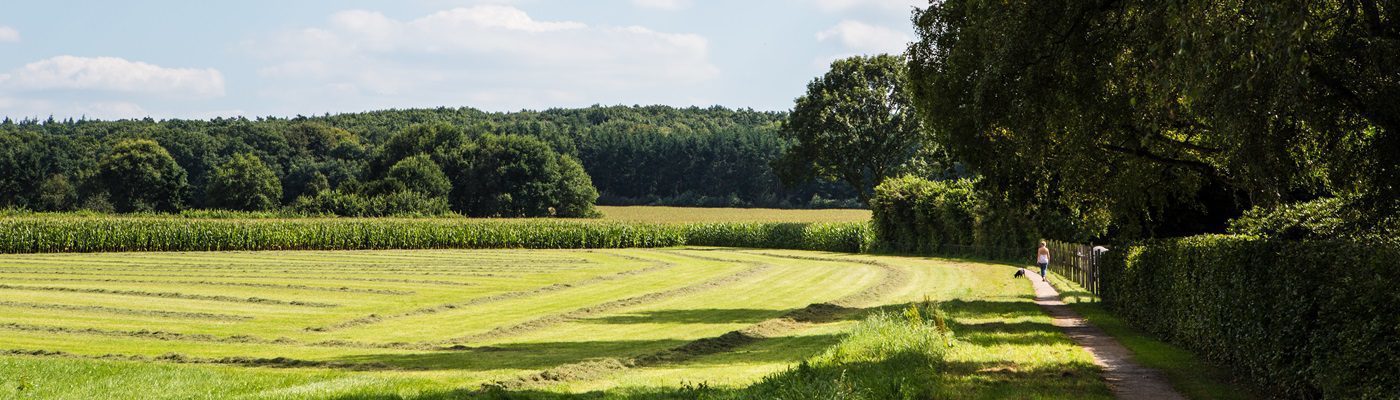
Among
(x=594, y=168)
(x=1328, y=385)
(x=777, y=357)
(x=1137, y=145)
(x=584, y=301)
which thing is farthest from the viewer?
(x=594, y=168)

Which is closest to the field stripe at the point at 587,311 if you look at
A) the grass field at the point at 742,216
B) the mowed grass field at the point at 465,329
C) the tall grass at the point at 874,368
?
the mowed grass field at the point at 465,329

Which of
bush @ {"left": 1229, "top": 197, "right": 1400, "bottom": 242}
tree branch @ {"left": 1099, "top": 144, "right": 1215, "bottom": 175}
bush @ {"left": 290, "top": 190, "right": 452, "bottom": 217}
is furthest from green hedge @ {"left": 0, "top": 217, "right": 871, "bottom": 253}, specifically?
bush @ {"left": 1229, "top": 197, "right": 1400, "bottom": 242}

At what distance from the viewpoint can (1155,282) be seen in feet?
61.5

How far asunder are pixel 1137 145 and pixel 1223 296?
8.99 metres

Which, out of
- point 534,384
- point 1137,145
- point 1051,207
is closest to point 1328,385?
point 534,384

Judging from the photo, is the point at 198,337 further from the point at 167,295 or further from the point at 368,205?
the point at 368,205

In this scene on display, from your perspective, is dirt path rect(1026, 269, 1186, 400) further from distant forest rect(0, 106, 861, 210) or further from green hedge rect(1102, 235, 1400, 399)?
distant forest rect(0, 106, 861, 210)

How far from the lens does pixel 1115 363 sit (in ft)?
49.9

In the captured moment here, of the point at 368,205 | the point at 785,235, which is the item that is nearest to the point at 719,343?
the point at 785,235

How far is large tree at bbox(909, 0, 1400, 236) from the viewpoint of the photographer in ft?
32.4

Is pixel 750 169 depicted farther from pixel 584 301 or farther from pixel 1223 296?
pixel 1223 296

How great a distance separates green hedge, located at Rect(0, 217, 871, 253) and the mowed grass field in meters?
14.7

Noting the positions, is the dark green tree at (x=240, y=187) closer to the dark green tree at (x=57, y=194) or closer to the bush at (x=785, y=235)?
the dark green tree at (x=57, y=194)

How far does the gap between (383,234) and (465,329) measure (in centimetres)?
4701
